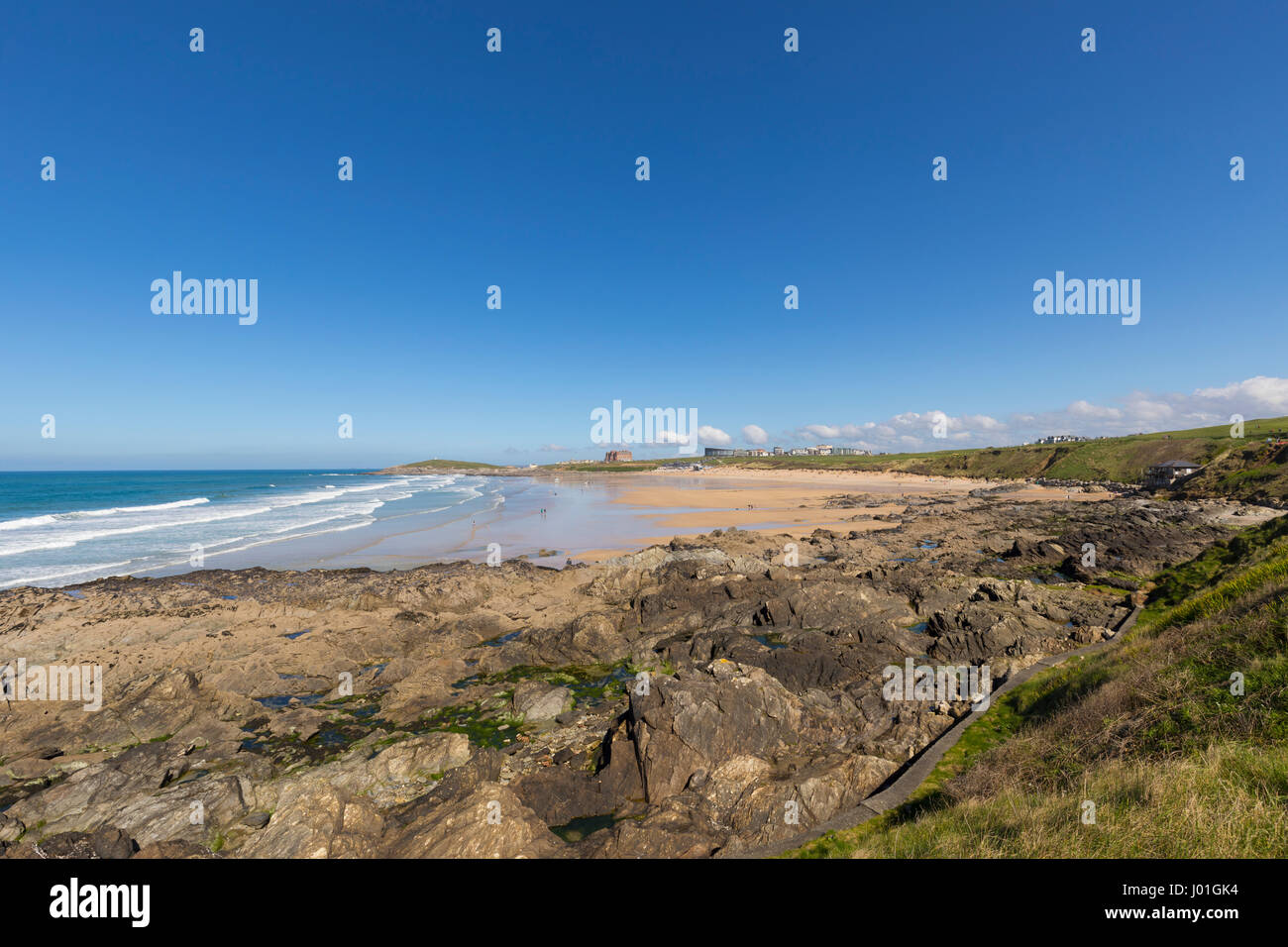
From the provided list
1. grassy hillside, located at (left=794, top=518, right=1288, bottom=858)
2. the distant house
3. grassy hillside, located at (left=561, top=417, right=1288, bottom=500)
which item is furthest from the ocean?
the distant house

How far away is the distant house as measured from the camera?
67.1 metres

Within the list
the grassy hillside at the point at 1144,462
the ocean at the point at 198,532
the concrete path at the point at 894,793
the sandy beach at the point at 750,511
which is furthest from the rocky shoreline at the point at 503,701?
the grassy hillside at the point at 1144,462

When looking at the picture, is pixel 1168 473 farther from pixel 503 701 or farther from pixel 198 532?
pixel 198 532

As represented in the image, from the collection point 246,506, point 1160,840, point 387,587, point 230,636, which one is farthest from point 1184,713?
point 246,506

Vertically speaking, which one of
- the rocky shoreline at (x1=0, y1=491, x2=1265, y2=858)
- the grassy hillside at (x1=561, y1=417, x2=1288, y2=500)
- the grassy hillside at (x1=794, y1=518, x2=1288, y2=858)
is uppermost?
the grassy hillside at (x1=561, y1=417, x2=1288, y2=500)

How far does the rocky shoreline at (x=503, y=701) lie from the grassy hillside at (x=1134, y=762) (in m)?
1.63

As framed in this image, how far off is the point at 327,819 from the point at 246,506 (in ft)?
253

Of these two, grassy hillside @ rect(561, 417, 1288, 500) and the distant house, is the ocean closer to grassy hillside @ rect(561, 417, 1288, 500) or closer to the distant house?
grassy hillside @ rect(561, 417, 1288, 500)

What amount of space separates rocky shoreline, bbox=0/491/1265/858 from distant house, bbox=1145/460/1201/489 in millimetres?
57831

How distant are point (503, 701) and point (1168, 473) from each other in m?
93.2

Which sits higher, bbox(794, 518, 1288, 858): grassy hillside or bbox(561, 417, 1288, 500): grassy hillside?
bbox(561, 417, 1288, 500): grassy hillside

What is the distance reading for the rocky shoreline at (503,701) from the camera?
28.9 ft

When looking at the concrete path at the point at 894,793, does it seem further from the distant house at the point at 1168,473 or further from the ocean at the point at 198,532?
the distant house at the point at 1168,473
